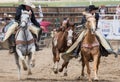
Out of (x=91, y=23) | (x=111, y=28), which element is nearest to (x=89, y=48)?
(x=91, y=23)

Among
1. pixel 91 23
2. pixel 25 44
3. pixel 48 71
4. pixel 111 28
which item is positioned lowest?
pixel 48 71

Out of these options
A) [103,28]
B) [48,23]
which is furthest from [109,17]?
[48,23]

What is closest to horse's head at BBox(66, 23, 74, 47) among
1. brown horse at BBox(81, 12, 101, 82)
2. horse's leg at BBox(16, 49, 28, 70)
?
brown horse at BBox(81, 12, 101, 82)

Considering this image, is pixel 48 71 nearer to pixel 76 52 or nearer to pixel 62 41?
pixel 62 41

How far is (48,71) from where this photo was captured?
18.0 metres

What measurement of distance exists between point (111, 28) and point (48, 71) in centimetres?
693

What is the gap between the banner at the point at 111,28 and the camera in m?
23.8

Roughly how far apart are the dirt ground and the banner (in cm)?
252

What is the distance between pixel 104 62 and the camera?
66.5 feet

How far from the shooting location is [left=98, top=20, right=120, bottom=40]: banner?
23812 mm

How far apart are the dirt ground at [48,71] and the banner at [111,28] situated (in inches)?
99.1

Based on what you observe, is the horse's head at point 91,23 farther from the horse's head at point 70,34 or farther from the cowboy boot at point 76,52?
the horse's head at point 70,34

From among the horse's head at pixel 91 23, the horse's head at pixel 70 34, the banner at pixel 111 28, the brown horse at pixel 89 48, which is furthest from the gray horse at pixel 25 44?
the banner at pixel 111 28

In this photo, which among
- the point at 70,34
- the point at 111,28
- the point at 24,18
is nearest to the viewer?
the point at 24,18
